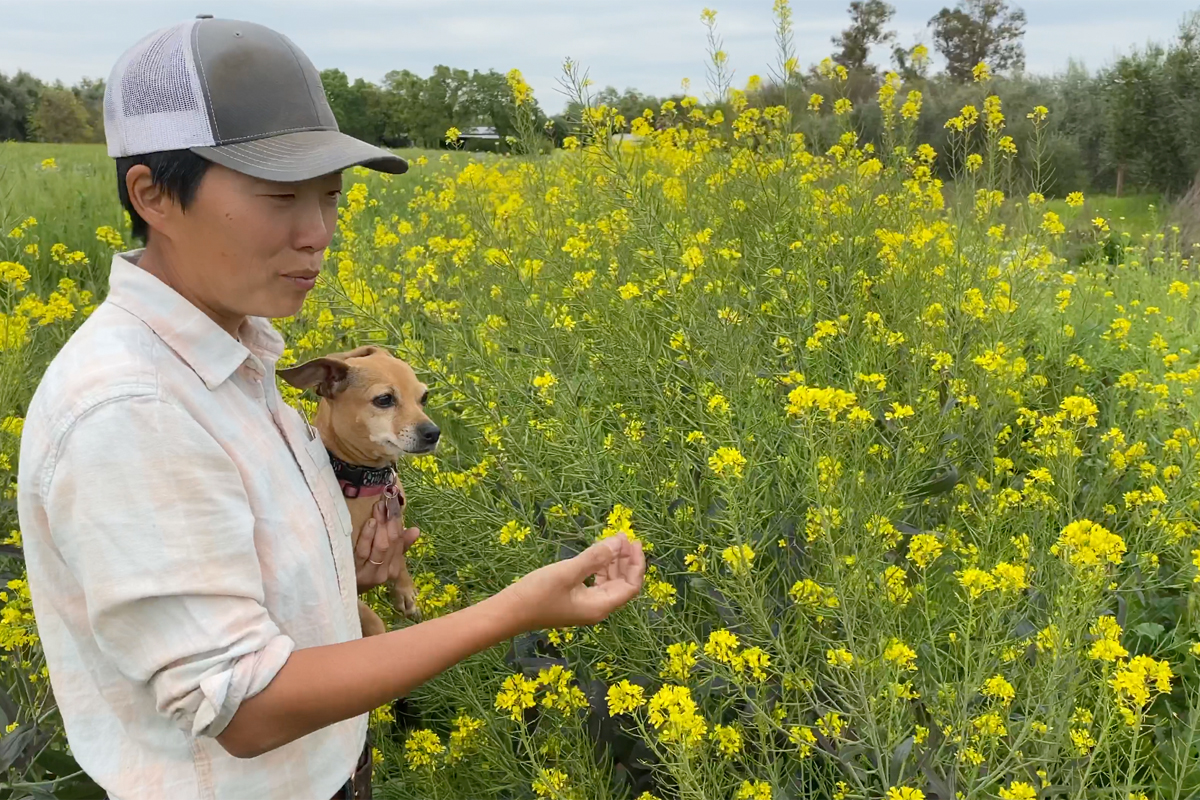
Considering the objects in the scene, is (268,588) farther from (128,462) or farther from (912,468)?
(912,468)

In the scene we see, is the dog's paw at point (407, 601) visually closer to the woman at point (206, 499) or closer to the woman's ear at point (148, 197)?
the woman at point (206, 499)

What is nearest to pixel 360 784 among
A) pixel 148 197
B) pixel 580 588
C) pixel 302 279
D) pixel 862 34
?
pixel 580 588

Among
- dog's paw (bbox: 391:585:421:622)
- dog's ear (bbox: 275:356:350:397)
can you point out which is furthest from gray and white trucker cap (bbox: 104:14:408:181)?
dog's paw (bbox: 391:585:421:622)

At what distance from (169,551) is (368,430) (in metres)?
1.38

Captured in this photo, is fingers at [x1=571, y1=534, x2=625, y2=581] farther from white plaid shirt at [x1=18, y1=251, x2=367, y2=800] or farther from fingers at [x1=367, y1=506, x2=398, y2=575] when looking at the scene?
fingers at [x1=367, y1=506, x2=398, y2=575]

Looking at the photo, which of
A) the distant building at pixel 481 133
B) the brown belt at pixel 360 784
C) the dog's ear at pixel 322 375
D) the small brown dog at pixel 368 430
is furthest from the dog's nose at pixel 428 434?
the distant building at pixel 481 133

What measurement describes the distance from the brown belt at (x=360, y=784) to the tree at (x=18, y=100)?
109 ft

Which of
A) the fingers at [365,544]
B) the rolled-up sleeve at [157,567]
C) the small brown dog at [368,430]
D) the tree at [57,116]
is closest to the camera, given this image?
the rolled-up sleeve at [157,567]

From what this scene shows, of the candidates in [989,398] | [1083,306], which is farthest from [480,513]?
[1083,306]

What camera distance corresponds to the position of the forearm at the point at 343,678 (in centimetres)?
96

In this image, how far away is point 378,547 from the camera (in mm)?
2043

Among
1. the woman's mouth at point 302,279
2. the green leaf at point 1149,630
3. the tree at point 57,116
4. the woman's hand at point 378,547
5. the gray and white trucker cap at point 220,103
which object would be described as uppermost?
the tree at point 57,116

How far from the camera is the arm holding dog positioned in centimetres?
96

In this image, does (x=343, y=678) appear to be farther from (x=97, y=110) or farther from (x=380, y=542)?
(x=97, y=110)
